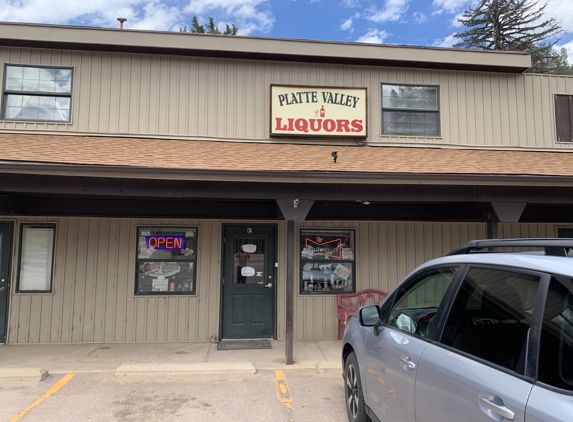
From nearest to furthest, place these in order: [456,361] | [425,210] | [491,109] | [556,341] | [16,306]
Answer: [556,341]
[456,361]
[16,306]
[425,210]
[491,109]

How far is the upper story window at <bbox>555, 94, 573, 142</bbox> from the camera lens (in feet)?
28.0

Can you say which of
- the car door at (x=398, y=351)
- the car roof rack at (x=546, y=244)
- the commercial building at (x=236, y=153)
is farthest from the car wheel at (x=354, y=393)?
the commercial building at (x=236, y=153)

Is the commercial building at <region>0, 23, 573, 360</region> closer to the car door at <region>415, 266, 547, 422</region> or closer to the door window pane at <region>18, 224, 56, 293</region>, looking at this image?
the door window pane at <region>18, 224, 56, 293</region>

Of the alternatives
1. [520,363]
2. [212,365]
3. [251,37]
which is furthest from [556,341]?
[251,37]

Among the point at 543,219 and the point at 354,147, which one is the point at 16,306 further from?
the point at 543,219

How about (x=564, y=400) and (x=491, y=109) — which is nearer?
(x=564, y=400)

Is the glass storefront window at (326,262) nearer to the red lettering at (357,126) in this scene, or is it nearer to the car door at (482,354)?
the red lettering at (357,126)

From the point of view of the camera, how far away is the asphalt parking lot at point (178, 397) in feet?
13.9

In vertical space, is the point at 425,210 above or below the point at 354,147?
below

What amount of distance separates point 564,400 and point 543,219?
7308 mm

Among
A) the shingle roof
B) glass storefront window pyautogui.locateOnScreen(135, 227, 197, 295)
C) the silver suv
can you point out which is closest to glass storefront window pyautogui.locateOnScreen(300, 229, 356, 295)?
the shingle roof

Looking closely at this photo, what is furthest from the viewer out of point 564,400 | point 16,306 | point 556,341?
point 16,306

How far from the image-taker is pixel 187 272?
24.6ft

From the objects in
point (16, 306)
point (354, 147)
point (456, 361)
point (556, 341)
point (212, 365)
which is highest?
point (354, 147)
